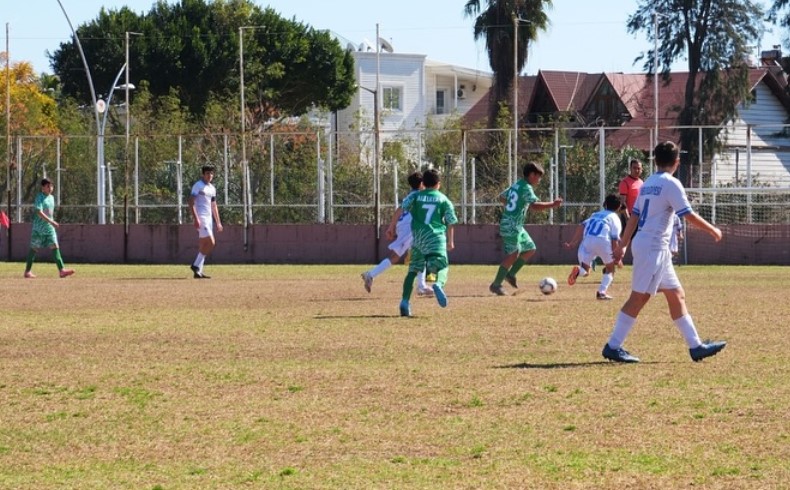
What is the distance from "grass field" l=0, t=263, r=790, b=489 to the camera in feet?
24.7

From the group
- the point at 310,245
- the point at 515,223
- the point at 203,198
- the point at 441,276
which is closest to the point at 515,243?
the point at 515,223

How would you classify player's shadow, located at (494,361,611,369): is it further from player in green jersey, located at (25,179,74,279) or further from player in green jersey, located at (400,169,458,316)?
player in green jersey, located at (25,179,74,279)

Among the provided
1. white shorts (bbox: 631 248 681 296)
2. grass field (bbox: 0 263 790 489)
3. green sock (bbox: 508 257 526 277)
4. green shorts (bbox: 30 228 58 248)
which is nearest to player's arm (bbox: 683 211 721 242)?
white shorts (bbox: 631 248 681 296)

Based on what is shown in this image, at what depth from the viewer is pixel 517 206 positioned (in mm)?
20594

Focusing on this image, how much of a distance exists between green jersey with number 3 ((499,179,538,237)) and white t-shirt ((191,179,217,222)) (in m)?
7.06

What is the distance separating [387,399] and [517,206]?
35.8 feet

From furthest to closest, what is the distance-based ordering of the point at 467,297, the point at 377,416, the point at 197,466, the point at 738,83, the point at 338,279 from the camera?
the point at 738,83 → the point at 338,279 → the point at 467,297 → the point at 377,416 → the point at 197,466

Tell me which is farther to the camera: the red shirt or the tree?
the tree

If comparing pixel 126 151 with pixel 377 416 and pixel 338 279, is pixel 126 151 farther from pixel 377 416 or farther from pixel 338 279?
pixel 377 416

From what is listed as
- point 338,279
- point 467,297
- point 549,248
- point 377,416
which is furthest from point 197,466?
point 549,248

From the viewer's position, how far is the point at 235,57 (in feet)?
224

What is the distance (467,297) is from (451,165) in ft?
50.6

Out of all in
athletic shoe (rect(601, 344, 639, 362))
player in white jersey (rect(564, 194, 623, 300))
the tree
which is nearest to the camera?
athletic shoe (rect(601, 344, 639, 362))

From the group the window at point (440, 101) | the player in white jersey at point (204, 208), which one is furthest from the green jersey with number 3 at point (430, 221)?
the window at point (440, 101)
